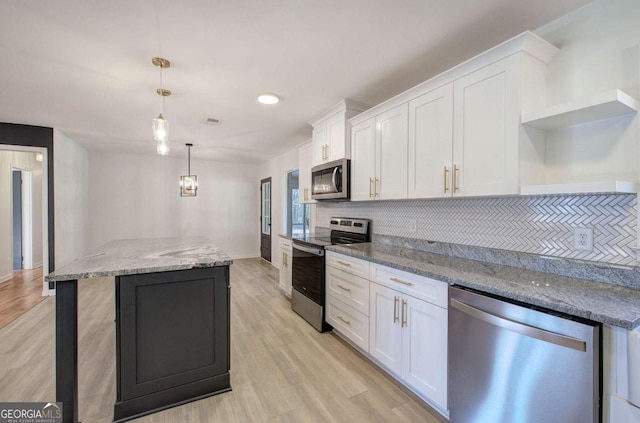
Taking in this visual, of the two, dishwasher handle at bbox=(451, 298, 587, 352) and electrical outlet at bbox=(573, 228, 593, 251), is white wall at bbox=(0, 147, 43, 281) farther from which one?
electrical outlet at bbox=(573, 228, 593, 251)

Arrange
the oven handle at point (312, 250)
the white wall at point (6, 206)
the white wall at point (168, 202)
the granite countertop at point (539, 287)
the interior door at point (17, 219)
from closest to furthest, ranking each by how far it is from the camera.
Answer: the granite countertop at point (539, 287)
the oven handle at point (312, 250)
the white wall at point (6, 206)
the interior door at point (17, 219)
the white wall at point (168, 202)

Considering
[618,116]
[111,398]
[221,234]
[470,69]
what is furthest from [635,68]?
[221,234]

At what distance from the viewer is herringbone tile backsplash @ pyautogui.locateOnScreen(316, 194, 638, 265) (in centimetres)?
142

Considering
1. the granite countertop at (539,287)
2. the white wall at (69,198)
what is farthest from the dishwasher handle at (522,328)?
the white wall at (69,198)

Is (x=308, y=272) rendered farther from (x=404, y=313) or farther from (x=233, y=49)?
(x=233, y=49)

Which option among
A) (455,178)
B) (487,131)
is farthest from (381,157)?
(487,131)

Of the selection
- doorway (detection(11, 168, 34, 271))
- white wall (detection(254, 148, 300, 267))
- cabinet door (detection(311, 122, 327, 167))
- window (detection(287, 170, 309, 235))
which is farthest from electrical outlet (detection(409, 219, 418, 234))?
A: doorway (detection(11, 168, 34, 271))

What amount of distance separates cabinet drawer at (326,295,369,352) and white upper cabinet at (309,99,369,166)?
1560 millimetres

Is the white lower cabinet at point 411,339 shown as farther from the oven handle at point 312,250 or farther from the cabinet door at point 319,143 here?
the cabinet door at point 319,143

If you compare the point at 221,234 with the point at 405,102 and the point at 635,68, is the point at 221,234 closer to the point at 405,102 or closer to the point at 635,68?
the point at 405,102

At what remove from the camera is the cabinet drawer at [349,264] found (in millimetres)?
2248

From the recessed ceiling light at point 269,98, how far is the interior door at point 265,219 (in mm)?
3559

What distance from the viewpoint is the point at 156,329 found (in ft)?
5.71

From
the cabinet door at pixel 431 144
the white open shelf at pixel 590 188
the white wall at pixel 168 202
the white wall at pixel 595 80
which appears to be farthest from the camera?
the white wall at pixel 168 202
